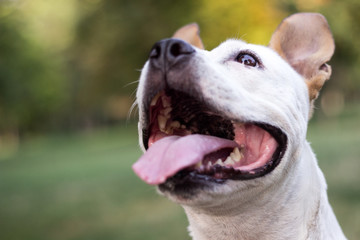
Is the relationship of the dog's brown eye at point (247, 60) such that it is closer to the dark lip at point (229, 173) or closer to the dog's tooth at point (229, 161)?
the dark lip at point (229, 173)

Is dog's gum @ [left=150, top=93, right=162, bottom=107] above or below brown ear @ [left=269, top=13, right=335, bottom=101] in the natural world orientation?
below

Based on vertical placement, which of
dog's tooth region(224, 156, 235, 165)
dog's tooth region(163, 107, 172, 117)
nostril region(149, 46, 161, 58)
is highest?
nostril region(149, 46, 161, 58)

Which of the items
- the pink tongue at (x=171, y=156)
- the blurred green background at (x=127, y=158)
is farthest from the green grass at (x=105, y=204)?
the pink tongue at (x=171, y=156)

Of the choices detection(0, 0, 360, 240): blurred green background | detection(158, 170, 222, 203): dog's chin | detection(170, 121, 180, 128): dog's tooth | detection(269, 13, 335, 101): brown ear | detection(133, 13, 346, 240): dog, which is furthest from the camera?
detection(0, 0, 360, 240): blurred green background

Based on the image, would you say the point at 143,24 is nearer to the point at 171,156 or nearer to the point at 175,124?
the point at 175,124

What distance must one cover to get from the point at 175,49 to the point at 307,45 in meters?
1.46

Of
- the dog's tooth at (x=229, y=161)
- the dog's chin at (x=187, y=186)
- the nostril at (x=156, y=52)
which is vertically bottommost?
the dog's chin at (x=187, y=186)

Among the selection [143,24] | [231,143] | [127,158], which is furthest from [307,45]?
[127,158]

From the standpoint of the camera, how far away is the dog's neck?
111 inches

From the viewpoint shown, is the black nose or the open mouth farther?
the black nose

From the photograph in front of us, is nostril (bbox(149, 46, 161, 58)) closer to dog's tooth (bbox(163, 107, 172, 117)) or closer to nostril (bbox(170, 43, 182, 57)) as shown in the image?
nostril (bbox(170, 43, 182, 57))

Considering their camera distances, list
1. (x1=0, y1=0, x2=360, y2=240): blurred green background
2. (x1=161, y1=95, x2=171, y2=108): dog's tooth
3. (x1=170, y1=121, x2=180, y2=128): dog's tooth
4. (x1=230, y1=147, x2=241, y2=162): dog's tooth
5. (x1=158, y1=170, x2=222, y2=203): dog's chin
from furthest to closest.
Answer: (x1=0, y1=0, x2=360, y2=240): blurred green background → (x1=170, y1=121, x2=180, y2=128): dog's tooth → (x1=161, y1=95, x2=171, y2=108): dog's tooth → (x1=230, y1=147, x2=241, y2=162): dog's tooth → (x1=158, y1=170, x2=222, y2=203): dog's chin

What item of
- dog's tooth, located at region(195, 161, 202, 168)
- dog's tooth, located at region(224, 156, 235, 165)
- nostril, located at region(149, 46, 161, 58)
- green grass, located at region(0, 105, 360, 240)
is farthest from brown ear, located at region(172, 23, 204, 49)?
green grass, located at region(0, 105, 360, 240)

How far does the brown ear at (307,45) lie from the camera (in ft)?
11.6
